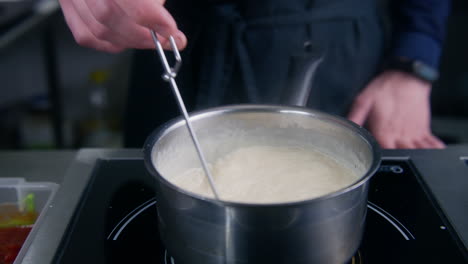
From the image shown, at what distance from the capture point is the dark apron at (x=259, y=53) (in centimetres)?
94

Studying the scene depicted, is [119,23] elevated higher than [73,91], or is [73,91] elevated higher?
[119,23]

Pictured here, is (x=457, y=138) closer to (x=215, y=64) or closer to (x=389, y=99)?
(x=389, y=99)

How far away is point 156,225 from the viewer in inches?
22.5

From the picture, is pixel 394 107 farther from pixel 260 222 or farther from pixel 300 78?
pixel 260 222

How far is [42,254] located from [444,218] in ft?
1.52

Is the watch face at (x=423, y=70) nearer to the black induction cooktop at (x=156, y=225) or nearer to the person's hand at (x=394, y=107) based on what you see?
the person's hand at (x=394, y=107)

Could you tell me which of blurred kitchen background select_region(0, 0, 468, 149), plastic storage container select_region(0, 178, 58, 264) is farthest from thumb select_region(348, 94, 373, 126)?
blurred kitchen background select_region(0, 0, 468, 149)

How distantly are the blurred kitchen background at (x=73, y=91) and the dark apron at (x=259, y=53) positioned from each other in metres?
1.00

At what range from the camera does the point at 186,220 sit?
45 cm

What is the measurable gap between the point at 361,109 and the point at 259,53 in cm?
24

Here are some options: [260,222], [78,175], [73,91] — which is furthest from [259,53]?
[73,91]

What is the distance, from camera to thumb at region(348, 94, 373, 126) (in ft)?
3.26

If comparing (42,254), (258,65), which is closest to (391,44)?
(258,65)

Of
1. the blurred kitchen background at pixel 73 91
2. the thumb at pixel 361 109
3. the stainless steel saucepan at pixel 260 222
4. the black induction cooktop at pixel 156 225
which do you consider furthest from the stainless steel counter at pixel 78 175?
the blurred kitchen background at pixel 73 91
